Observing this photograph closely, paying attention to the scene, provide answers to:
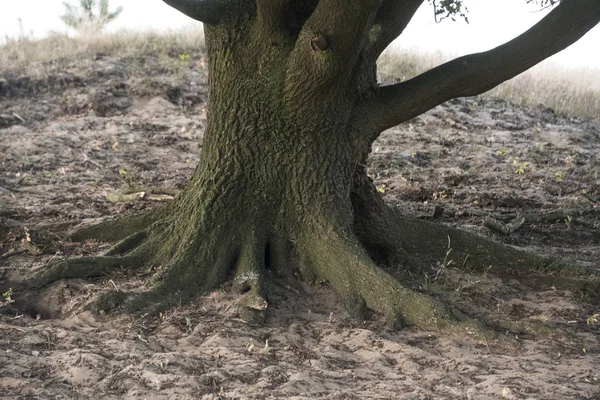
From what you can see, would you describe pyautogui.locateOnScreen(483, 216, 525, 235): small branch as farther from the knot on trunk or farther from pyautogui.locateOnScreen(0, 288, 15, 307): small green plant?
pyautogui.locateOnScreen(0, 288, 15, 307): small green plant

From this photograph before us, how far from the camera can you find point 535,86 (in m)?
15.0

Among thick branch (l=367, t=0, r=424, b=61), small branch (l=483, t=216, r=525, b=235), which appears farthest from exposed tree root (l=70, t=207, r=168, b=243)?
small branch (l=483, t=216, r=525, b=235)

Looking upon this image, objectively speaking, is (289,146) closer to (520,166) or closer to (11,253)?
(11,253)

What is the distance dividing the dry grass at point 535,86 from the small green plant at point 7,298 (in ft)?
30.8

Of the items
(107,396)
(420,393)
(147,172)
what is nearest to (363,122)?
(420,393)

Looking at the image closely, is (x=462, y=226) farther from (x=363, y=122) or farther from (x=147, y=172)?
(x=147, y=172)

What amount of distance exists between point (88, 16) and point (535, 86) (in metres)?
11.2

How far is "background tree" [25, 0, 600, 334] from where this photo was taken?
5.42m

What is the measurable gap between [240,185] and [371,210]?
4.02ft

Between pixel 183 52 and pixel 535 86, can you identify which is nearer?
pixel 183 52

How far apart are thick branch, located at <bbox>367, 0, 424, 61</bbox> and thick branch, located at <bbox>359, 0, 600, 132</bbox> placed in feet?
1.34

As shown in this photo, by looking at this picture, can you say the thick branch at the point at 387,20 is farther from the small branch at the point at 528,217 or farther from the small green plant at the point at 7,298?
the small green plant at the point at 7,298

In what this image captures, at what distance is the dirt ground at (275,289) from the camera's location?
161 inches

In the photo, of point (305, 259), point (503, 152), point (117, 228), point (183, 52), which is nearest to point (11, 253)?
point (117, 228)
